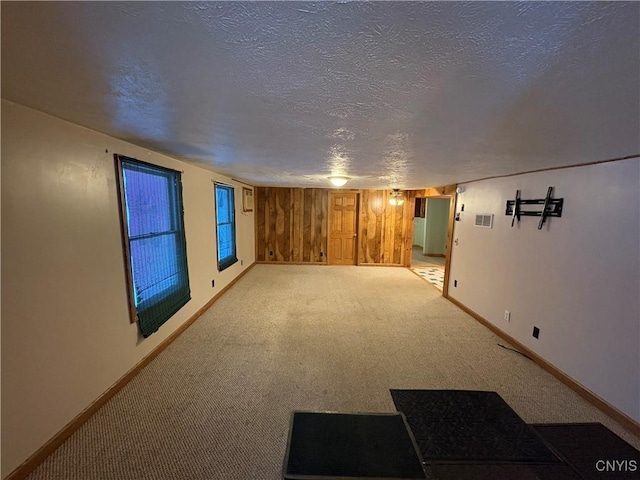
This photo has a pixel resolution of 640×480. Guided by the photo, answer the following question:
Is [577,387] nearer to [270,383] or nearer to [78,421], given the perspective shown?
[270,383]

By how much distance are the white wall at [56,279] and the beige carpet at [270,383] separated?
288 millimetres

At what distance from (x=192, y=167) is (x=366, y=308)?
3.15 meters

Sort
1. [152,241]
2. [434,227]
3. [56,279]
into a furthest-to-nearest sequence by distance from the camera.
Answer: [434,227], [152,241], [56,279]

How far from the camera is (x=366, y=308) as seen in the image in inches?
166

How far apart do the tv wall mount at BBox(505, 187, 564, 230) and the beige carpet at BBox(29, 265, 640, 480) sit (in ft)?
4.87

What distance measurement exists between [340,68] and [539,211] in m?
2.93

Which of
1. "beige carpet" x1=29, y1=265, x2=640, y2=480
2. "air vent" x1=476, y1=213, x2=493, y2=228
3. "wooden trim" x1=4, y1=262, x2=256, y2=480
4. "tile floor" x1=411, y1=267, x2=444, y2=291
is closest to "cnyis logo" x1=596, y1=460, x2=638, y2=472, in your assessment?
"beige carpet" x1=29, y1=265, x2=640, y2=480

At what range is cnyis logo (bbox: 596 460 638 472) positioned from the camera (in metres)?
1.66

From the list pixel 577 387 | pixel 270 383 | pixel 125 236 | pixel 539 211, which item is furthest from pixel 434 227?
pixel 125 236

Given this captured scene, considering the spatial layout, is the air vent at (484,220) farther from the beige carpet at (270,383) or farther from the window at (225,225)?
the window at (225,225)

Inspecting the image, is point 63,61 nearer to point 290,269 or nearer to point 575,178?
point 575,178

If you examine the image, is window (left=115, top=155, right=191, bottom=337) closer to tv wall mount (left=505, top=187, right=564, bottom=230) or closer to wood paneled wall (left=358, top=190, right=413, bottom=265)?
tv wall mount (left=505, top=187, right=564, bottom=230)

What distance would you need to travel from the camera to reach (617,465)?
1688 mm

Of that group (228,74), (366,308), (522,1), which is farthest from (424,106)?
(366,308)
